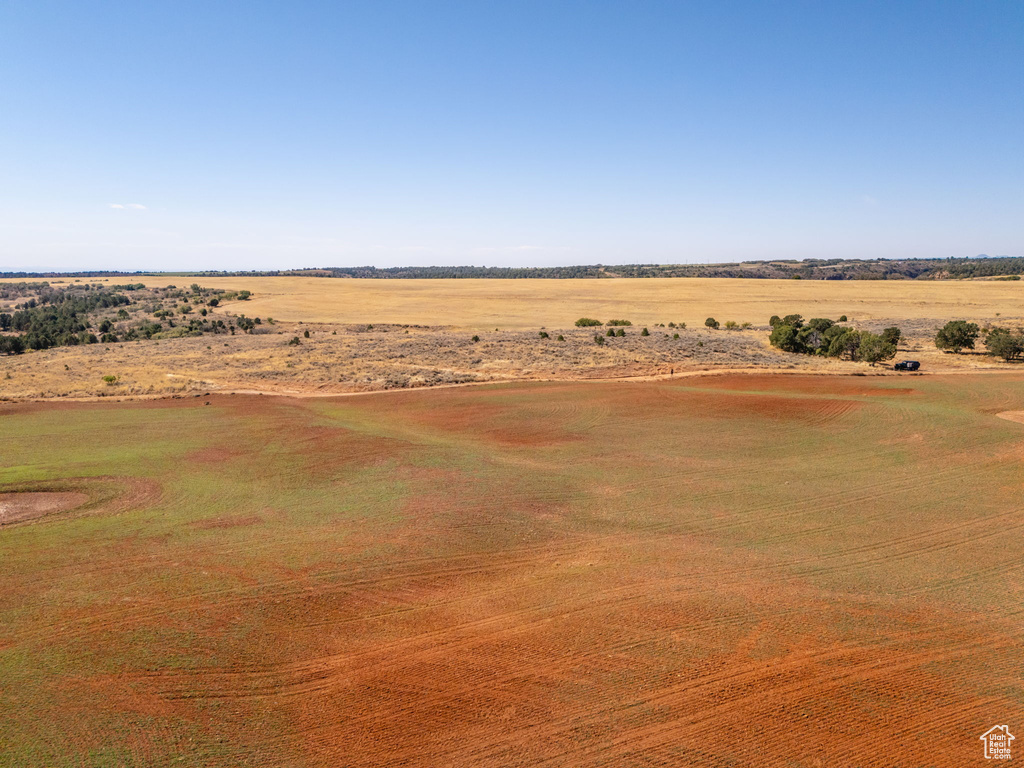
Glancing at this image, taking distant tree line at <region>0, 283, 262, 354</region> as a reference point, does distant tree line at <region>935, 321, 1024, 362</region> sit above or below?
below

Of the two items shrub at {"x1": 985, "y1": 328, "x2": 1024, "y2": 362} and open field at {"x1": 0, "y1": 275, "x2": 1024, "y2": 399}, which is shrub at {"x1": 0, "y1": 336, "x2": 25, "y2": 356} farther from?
shrub at {"x1": 985, "y1": 328, "x2": 1024, "y2": 362}

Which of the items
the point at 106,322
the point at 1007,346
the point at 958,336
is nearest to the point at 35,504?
the point at 1007,346

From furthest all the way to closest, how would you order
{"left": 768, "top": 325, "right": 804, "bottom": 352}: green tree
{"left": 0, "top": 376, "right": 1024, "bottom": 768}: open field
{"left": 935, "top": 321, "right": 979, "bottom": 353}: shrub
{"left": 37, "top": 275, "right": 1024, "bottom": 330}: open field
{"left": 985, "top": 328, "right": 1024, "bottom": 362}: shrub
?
{"left": 37, "top": 275, "right": 1024, "bottom": 330}: open field
{"left": 768, "top": 325, "right": 804, "bottom": 352}: green tree
{"left": 935, "top": 321, "right": 979, "bottom": 353}: shrub
{"left": 985, "top": 328, "right": 1024, "bottom": 362}: shrub
{"left": 0, "top": 376, "right": 1024, "bottom": 768}: open field

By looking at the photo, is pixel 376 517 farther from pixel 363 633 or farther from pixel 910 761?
pixel 910 761

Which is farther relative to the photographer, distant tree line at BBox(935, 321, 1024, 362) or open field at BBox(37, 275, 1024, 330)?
open field at BBox(37, 275, 1024, 330)

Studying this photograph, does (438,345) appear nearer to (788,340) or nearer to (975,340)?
(788,340)

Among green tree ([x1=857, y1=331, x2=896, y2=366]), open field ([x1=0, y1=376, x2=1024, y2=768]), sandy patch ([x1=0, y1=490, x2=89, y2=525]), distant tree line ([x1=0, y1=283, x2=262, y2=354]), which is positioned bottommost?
open field ([x1=0, y1=376, x2=1024, y2=768])

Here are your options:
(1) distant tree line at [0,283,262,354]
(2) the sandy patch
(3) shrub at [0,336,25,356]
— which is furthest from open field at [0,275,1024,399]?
(2) the sandy patch

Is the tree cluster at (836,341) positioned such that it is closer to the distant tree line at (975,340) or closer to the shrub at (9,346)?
the distant tree line at (975,340)
